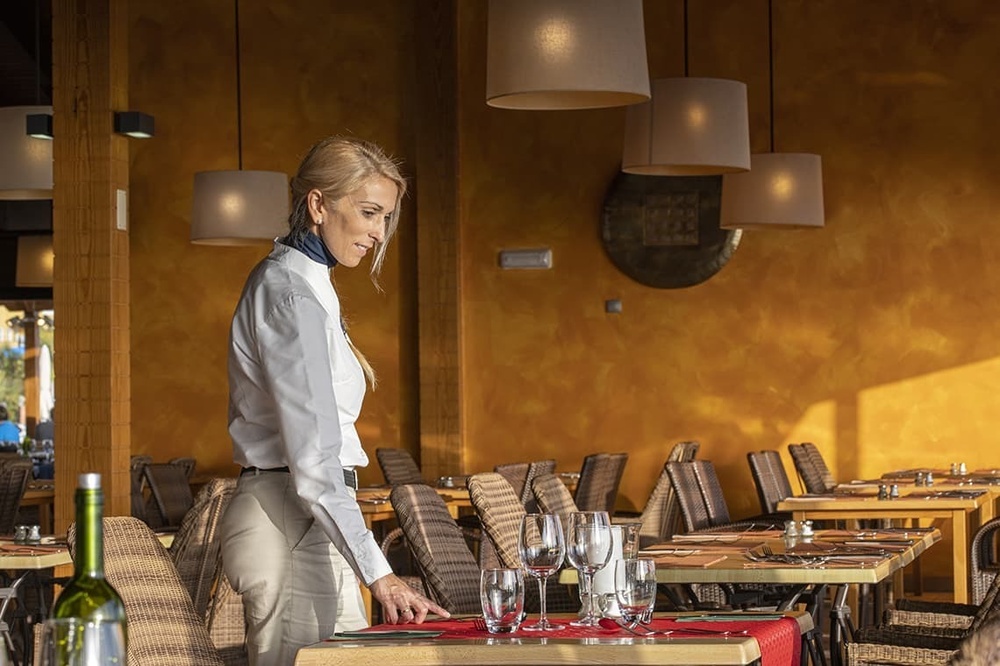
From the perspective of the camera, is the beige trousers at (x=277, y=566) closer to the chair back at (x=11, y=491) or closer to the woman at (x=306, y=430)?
the woman at (x=306, y=430)

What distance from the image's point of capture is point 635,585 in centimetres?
267

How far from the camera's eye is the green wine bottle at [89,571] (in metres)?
1.39

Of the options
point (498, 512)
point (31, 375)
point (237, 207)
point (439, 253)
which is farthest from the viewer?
point (31, 375)

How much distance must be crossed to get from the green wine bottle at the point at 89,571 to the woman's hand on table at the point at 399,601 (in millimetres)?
1190

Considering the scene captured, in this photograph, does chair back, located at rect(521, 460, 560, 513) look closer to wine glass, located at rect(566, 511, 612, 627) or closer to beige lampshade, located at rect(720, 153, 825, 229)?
beige lampshade, located at rect(720, 153, 825, 229)

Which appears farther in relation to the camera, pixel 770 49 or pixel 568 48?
pixel 770 49

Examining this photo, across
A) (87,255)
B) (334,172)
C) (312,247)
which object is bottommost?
(312,247)

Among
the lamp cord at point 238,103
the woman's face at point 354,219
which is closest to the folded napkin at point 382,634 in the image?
the woman's face at point 354,219

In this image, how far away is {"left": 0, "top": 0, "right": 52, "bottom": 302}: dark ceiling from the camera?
15.4 meters

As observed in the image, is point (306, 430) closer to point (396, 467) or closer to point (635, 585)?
point (635, 585)

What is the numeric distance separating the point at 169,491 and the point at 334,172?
229 inches

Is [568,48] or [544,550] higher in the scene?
[568,48]

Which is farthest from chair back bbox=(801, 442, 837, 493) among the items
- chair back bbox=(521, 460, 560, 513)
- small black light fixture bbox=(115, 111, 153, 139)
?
small black light fixture bbox=(115, 111, 153, 139)

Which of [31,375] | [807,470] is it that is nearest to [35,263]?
[807,470]
